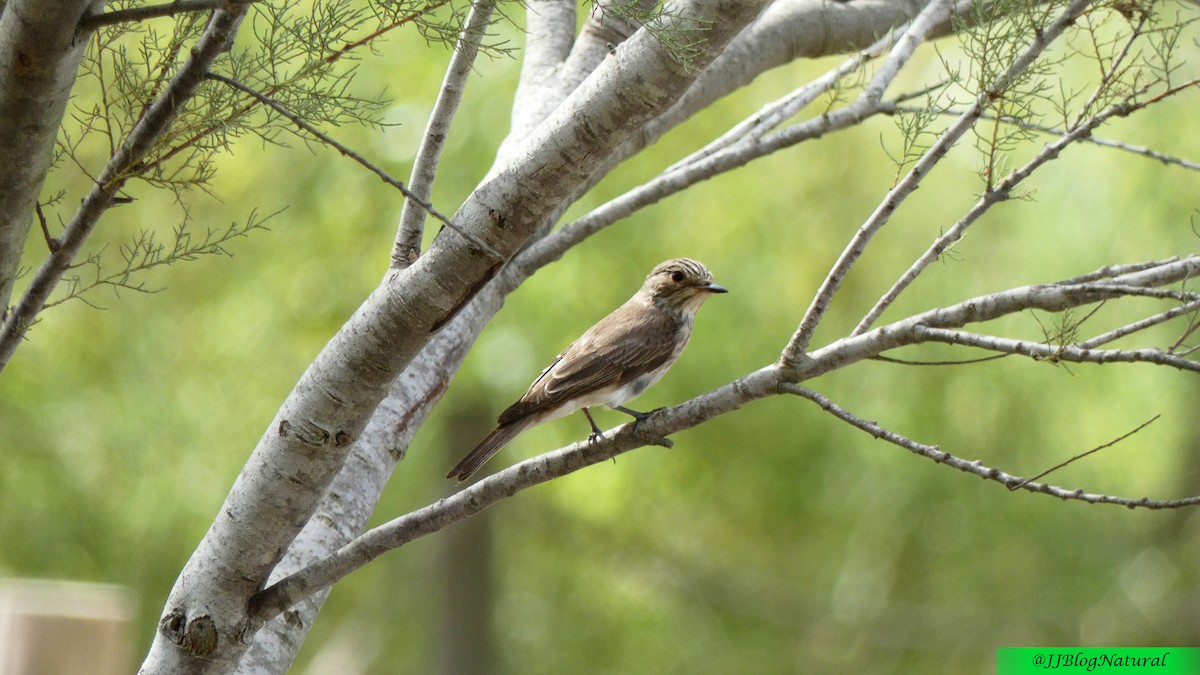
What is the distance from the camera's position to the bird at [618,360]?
165 inches

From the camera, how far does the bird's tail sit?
3.85 m

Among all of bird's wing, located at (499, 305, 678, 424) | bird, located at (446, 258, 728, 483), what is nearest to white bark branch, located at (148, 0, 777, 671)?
bird, located at (446, 258, 728, 483)

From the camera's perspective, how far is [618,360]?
4340mm

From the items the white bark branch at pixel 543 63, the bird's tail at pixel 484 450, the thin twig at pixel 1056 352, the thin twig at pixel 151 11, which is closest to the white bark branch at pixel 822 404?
the thin twig at pixel 1056 352

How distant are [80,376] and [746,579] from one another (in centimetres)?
626

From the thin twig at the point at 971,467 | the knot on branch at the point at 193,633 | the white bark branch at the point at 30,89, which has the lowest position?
the knot on branch at the point at 193,633

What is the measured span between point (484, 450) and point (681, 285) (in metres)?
1.24

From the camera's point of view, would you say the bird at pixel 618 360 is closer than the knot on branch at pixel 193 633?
No

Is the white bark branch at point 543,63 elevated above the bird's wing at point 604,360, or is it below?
above

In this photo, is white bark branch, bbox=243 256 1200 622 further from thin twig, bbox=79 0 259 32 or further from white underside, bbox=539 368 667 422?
thin twig, bbox=79 0 259 32

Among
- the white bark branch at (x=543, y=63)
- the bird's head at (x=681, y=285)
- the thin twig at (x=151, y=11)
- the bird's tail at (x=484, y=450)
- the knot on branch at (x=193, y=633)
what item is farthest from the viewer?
the bird's head at (x=681, y=285)

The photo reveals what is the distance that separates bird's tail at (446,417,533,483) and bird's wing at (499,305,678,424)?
43 mm

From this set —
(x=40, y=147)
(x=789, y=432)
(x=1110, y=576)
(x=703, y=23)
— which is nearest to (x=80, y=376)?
(x=789, y=432)

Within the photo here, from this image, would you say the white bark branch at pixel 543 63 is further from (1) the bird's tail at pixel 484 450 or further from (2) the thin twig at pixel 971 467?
(2) the thin twig at pixel 971 467
